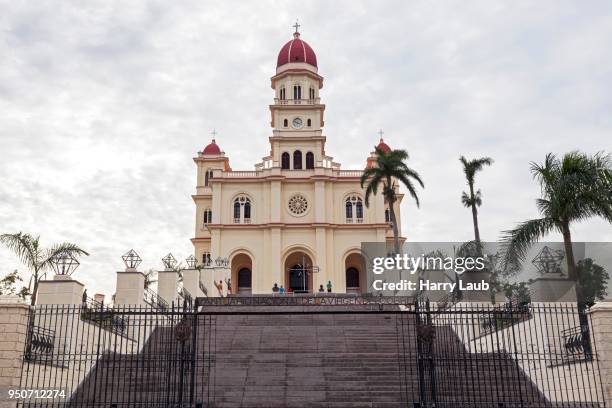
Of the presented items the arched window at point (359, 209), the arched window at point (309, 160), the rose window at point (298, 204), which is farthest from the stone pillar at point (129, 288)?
the arched window at point (309, 160)

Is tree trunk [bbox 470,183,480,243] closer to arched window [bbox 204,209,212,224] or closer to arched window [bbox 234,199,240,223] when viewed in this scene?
arched window [bbox 234,199,240,223]

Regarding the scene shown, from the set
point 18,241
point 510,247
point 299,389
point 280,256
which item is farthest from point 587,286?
point 18,241

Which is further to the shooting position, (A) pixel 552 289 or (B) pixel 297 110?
(B) pixel 297 110

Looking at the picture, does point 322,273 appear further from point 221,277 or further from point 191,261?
point 191,261

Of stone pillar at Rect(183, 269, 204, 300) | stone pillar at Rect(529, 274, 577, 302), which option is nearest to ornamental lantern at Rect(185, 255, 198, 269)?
stone pillar at Rect(183, 269, 204, 300)

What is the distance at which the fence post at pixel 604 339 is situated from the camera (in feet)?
36.9

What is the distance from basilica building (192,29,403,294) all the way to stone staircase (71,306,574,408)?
69.9 feet

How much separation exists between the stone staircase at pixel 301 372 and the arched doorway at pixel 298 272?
21.8 metres

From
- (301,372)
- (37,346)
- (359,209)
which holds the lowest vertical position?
(301,372)

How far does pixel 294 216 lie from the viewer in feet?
138

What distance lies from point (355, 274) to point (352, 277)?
0.33 metres

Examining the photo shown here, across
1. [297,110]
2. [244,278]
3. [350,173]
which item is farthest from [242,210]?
[297,110]

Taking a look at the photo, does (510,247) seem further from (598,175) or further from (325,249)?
(325,249)

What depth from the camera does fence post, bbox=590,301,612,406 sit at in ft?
36.9
